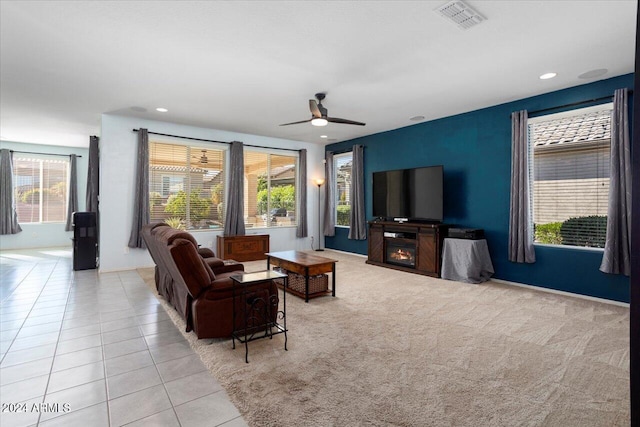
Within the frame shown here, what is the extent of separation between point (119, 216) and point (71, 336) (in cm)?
338

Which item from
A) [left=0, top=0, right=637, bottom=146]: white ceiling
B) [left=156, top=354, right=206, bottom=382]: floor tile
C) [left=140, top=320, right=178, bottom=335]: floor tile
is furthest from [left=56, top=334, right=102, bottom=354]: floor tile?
[left=0, top=0, right=637, bottom=146]: white ceiling

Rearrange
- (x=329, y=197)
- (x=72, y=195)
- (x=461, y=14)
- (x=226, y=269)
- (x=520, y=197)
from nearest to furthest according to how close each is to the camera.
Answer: (x=461, y=14), (x=226, y=269), (x=520, y=197), (x=329, y=197), (x=72, y=195)

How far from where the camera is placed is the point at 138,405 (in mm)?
2021

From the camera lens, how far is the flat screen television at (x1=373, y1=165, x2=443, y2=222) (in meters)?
5.65

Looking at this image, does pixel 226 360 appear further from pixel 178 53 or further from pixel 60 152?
pixel 60 152

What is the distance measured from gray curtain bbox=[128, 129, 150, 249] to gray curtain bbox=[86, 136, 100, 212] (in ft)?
4.65

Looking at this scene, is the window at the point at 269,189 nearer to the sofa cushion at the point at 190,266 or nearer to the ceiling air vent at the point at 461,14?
the sofa cushion at the point at 190,266

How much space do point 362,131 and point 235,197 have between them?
3.17 meters

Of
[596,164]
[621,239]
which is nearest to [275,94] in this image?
[596,164]

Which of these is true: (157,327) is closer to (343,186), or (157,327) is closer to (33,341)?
(33,341)

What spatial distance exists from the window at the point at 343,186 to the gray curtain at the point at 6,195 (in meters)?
8.36

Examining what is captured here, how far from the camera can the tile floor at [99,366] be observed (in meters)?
1.94

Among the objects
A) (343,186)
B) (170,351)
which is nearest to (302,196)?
(343,186)

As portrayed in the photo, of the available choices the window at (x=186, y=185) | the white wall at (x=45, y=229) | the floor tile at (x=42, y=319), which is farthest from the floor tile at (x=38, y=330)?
the white wall at (x=45, y=229)
